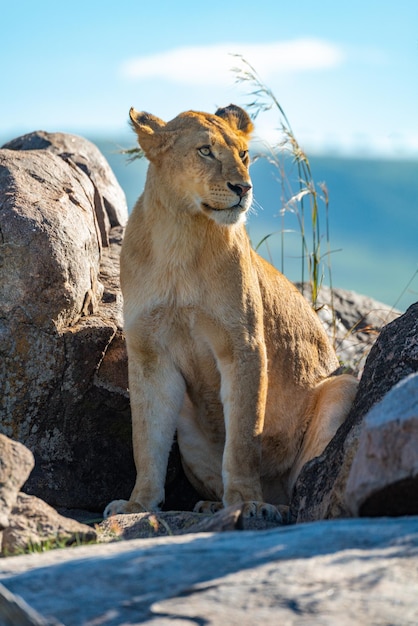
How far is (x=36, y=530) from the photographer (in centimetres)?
409

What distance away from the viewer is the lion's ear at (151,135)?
18.1 feet

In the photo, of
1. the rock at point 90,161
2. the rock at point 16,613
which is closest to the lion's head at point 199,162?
the rock at point 90,161

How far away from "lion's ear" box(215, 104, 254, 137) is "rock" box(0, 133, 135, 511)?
48.3 inches

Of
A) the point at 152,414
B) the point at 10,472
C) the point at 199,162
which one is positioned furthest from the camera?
Answer: the point at 152,414

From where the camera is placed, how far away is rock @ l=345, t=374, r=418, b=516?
11.4 ft

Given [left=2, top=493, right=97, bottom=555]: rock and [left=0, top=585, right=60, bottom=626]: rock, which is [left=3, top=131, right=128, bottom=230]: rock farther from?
[left=0, top=585, right=60, bottom=626]: rock

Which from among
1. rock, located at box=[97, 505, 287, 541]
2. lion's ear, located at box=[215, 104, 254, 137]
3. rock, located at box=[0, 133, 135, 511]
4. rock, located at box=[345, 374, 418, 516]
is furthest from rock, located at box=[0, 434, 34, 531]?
lion's ear, located at box=[215, 104, 254, 137]

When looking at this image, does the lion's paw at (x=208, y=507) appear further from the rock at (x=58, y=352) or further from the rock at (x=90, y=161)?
the rock at (x=90, y=161)

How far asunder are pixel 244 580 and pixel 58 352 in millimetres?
3416

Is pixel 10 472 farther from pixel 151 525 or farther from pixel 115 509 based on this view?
pixel 115 509

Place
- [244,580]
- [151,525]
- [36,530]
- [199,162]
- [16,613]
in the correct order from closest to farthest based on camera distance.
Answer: [16,613]
[244,580]
[36,530]
[151,525]
[199,162]

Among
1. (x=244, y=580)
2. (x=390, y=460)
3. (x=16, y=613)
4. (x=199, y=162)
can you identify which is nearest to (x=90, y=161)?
(x=199, y=162)

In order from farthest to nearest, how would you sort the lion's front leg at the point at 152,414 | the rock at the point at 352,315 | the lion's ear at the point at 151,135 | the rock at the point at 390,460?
the rock at the point at 352,315, the lion's front leg at the point at 152,414, the lion's ear at the point at 151,135, the rock at the point at 390,460

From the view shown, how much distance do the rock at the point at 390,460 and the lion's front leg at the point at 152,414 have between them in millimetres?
2121
